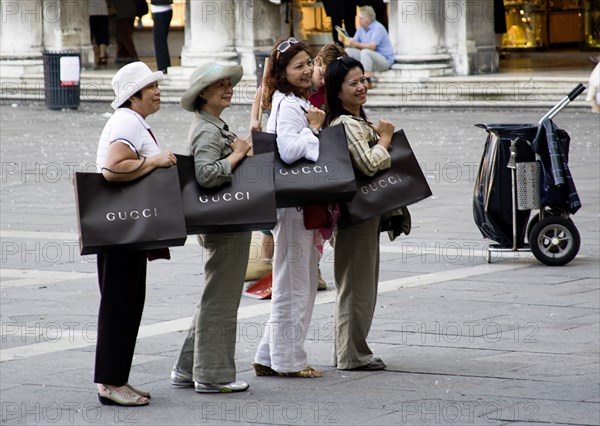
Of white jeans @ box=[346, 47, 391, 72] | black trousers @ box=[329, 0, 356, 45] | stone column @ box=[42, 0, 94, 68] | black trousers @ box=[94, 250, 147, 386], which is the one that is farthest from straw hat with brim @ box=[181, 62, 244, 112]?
stone column @ box=[42, 0, 94, 68]

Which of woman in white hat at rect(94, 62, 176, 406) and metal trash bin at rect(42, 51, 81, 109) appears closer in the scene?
woman in white hat at rect(94, 62, 176, 406)

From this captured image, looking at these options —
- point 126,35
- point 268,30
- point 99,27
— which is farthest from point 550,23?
point 99,27

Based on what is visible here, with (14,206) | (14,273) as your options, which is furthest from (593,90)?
(14,206)

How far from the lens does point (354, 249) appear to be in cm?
687

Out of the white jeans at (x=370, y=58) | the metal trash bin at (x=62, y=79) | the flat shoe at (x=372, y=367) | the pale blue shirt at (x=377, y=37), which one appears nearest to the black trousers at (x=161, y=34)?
the metal trash bin at (x=62, y=79)

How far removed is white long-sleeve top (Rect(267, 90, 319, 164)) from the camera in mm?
6543

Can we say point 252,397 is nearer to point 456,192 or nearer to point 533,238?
point 533,238

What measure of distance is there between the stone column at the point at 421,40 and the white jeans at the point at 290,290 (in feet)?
54.4

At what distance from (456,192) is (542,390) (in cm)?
708

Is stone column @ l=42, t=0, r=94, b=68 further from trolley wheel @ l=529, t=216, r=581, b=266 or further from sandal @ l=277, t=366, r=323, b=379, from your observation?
sandal @ l=277, t=366, r=323, b=379

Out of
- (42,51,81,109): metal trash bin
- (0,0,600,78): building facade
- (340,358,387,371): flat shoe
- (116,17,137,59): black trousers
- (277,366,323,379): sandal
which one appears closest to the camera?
(277,366,323,379): sandal

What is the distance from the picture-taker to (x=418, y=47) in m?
23.3

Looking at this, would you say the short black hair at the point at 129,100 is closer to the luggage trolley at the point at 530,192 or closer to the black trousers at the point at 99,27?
the luggage trolley at the point at 530,192

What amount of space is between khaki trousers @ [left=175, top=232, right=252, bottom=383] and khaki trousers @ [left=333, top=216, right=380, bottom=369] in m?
0.63
